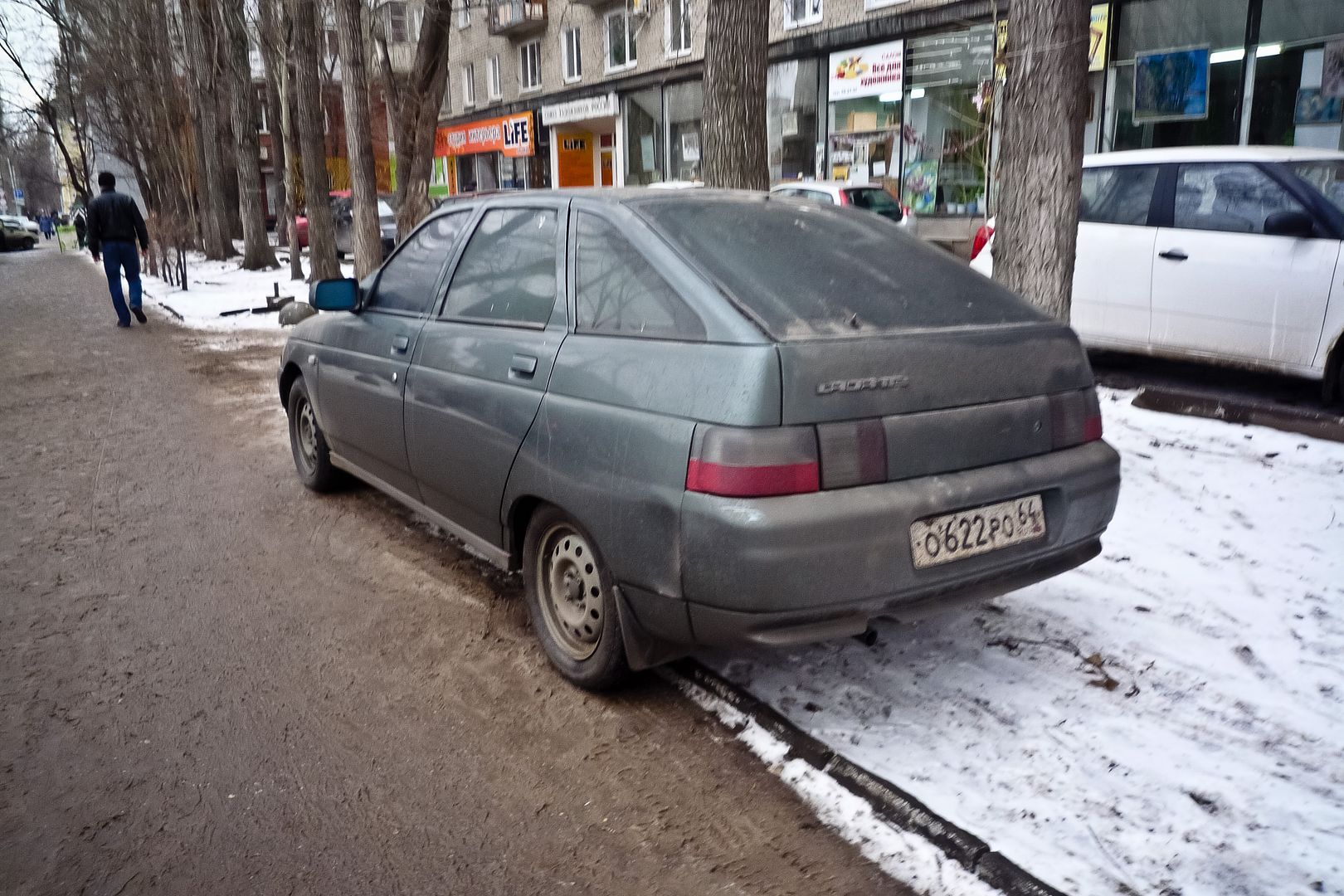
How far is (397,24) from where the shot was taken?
128 feet

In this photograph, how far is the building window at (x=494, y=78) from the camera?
117ft

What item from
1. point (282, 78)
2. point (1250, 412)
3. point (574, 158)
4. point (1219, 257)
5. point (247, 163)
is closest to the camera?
point (1250, 412)

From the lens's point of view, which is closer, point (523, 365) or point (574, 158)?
point (523, 365)

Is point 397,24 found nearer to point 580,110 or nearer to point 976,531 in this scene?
point 580,110

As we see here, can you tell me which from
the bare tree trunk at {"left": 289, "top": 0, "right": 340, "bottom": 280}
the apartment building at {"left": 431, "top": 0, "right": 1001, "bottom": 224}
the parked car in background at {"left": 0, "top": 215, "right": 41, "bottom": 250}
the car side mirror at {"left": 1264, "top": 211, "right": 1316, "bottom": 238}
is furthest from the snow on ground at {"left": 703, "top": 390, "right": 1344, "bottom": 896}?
the parked car in background at {"left": 0, "top": 215, "right": 41, "bottom": 250}

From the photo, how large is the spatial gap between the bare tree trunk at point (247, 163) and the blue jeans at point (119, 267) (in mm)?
8343

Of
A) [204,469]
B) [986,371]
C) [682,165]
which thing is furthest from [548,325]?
[682,165]

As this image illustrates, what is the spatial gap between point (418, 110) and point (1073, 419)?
13072 mm

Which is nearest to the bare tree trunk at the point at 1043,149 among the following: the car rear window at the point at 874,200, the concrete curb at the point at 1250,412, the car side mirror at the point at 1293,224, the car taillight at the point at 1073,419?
the concrete curb at the point at 1250,412

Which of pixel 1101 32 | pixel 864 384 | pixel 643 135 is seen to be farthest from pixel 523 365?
pixel 643 135

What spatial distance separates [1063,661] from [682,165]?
24862mm

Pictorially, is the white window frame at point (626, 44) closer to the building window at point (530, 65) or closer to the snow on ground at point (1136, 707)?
the building window at point (530, 65)

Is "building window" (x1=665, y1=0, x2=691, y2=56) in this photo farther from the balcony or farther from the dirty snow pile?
the dirty snow pile

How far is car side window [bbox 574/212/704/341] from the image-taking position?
3045 mm
